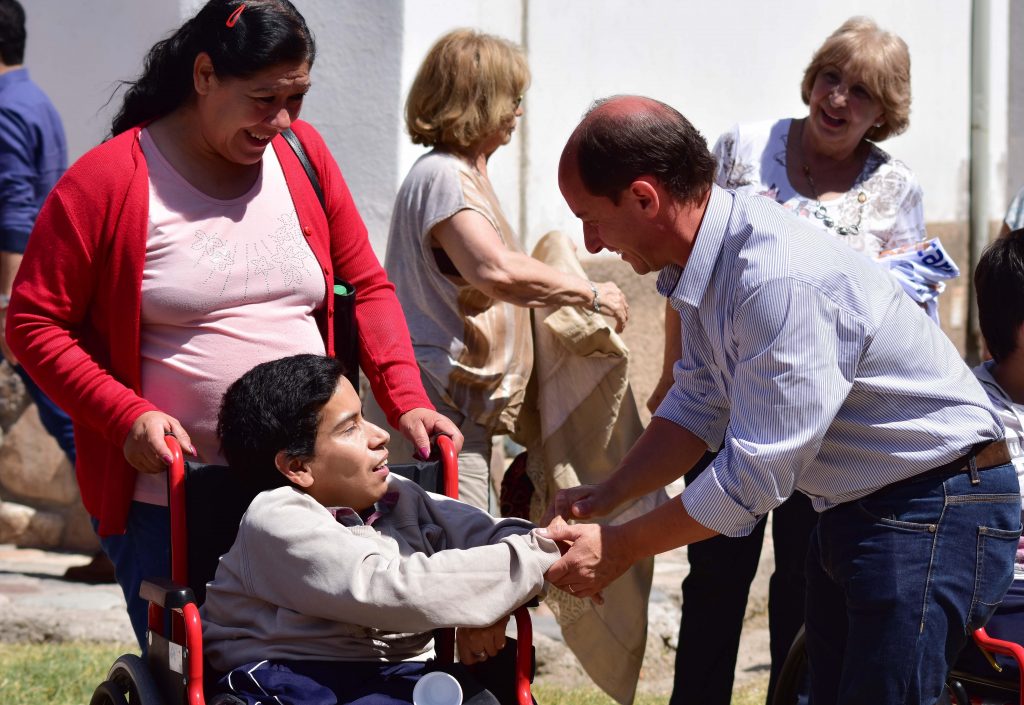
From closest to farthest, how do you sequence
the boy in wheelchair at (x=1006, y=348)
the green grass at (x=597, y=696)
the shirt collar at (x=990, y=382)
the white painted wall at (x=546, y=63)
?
the boy in wheelchair at (x=1006, y=348) < the shirt collar at (x=990, y=382) < the green grass at (x=597, y=696) < the white painted wall at (x=546, y=63)

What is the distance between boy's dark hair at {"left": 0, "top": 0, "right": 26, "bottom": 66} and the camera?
575cm

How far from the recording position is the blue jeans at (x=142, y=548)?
321 cm

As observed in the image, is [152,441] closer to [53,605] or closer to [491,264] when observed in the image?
[491,264]

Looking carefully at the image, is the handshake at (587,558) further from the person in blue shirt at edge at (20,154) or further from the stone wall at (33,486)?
the stone wall at (33,486)

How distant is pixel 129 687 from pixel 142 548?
1.06 ft

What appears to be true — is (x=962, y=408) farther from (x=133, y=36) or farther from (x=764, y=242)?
(x=133, y=36)

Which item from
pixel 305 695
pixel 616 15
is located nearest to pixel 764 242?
pixel 305 695

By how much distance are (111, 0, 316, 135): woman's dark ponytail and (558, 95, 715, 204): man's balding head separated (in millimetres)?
798

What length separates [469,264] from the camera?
163 inches

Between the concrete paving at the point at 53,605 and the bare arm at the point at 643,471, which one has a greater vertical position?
the bare arm at the point at 643,471

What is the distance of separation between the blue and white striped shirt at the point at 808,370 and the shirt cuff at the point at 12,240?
3.70 m

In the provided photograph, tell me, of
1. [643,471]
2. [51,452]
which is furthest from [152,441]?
[51,452]

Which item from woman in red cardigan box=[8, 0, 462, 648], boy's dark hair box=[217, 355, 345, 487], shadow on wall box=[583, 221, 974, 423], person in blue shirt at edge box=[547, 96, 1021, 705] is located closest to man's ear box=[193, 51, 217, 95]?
woman in red cardigan box=[8, 0, 462, 648]

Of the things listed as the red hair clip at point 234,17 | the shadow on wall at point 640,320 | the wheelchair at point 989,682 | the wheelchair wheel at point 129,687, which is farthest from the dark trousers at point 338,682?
the shadow on wall at point 640,320
